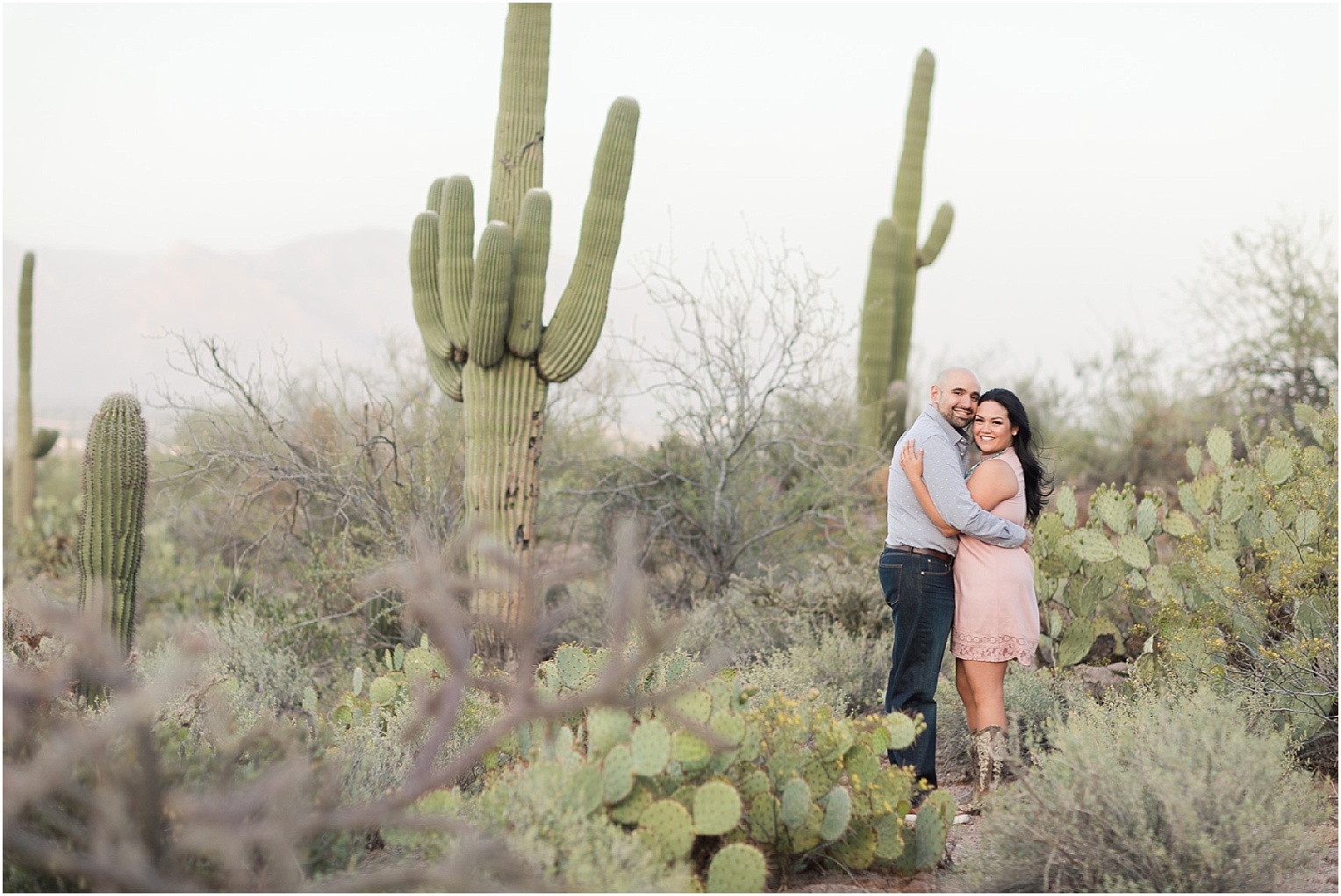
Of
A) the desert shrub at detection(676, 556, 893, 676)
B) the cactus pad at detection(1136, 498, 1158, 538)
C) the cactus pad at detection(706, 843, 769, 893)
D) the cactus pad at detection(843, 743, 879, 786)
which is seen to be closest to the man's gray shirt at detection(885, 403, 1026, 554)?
the cactus pad at detection(843, 743, 879, 786)

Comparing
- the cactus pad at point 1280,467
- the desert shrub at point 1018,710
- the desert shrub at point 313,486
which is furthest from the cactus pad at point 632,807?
the desert shrub at point 313,486

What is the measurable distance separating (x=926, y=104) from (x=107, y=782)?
13.1m

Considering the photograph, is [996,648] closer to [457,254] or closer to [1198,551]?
[1198,551]

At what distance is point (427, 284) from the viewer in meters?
7.98

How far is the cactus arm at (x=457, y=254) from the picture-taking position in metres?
7.60

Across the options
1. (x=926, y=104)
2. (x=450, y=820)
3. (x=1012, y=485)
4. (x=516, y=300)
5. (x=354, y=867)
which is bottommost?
(x=354, y=867)

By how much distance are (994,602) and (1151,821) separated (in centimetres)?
109

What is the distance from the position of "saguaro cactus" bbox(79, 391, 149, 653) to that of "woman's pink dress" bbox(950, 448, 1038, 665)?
5.08 metres

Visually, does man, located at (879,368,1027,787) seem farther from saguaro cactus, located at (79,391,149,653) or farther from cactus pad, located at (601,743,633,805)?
saguaro cactus, located at (79,391,149,653)

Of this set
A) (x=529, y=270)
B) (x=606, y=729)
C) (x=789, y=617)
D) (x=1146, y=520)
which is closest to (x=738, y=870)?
(x=606, y=729)

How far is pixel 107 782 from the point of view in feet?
10.00

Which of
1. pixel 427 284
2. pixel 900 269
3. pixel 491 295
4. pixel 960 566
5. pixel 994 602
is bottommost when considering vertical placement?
pixel 994 602

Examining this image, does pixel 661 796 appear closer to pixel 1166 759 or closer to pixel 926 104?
pixel 1166 759

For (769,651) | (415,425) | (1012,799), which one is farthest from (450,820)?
(415,425)
